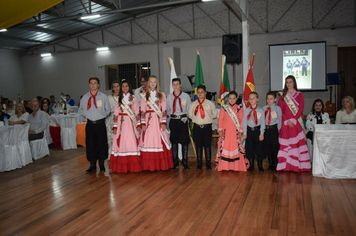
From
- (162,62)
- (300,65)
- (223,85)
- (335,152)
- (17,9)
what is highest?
(162,62)

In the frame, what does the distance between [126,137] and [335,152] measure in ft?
9.86

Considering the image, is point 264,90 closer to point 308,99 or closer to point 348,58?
point 308,99

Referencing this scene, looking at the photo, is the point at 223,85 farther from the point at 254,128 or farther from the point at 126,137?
the point at 126,137

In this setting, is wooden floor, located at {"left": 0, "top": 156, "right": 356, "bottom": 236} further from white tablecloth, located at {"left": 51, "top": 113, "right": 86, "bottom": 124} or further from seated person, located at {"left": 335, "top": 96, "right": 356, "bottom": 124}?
white tablecloth, located at {"left": 51, "top": 113, "right": 86, "bottom": 124}

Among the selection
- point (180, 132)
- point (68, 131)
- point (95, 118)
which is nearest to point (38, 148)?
point (68, 131)

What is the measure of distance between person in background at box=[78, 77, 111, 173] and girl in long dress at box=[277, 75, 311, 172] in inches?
106

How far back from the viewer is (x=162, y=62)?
12.6 metres

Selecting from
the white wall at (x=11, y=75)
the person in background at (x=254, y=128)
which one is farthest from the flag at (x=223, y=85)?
the white wall at (x=11, y=75)

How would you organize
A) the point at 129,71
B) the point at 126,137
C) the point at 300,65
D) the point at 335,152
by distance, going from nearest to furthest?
the point at 335,152, the point at 126,137, the point at 300,65, the point at 129,71

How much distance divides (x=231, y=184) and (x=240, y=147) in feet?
2.63

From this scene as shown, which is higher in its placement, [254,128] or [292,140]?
[254,128]

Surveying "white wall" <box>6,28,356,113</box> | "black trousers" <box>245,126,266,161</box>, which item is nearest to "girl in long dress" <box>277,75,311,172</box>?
"black trousers" <box>245,126,266,161</box>

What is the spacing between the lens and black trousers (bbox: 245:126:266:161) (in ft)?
15.0

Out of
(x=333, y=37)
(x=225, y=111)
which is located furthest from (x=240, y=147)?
(x=333, y=37)
